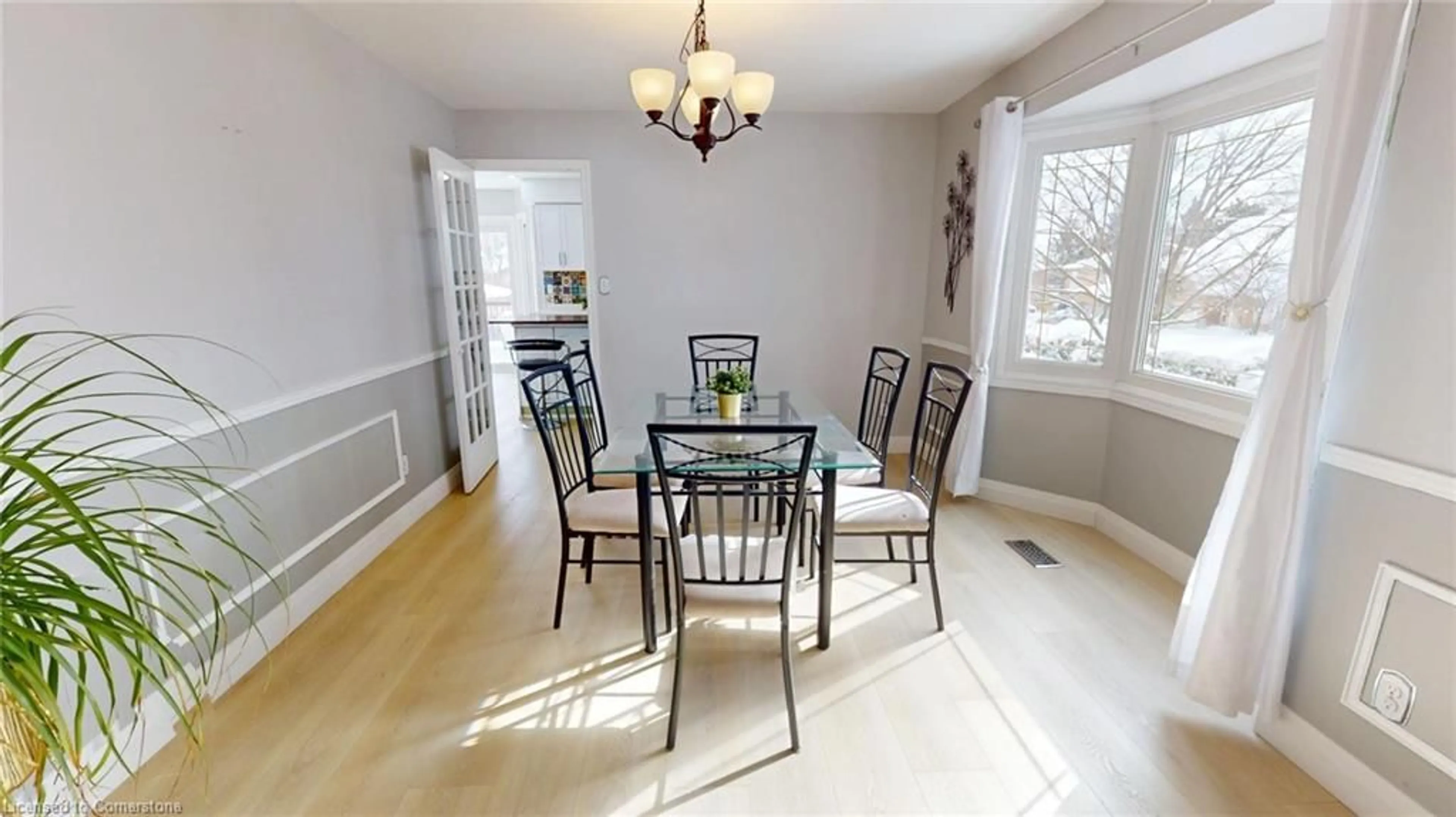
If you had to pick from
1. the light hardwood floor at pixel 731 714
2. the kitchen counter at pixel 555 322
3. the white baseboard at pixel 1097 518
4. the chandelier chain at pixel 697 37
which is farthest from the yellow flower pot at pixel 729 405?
the kitchen counter at pixel 555 322

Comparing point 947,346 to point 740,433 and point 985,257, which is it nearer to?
point 985,257

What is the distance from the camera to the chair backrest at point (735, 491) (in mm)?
1590

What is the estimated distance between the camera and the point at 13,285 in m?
1.36

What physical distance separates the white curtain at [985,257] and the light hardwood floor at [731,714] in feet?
2.84

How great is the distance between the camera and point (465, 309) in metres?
3.75

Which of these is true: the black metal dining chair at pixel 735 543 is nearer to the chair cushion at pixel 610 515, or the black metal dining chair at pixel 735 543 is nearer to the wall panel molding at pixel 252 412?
the chair cushion at pixel 610 515

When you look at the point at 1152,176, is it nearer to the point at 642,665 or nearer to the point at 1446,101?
the point at 1446,101

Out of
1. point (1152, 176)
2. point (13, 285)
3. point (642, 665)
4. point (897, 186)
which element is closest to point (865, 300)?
point (897, 186)

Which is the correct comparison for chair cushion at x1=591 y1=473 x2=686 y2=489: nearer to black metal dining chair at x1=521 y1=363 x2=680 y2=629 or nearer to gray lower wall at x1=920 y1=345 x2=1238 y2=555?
black metal dining chair at x1=521 y1=363 x2=680 y2=629

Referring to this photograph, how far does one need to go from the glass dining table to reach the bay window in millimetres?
1418

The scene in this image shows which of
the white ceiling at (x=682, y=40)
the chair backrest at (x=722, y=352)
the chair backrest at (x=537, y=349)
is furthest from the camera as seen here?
the chair backrest at (x=537, y=349)

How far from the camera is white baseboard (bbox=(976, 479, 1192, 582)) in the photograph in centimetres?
265

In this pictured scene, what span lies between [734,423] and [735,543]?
0.55m

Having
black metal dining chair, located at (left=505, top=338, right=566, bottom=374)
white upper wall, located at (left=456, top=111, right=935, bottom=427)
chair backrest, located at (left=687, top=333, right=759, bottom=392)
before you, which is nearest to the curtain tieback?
black metal dining chair, located at (left=505, top=338, right=566, bottom=374)
